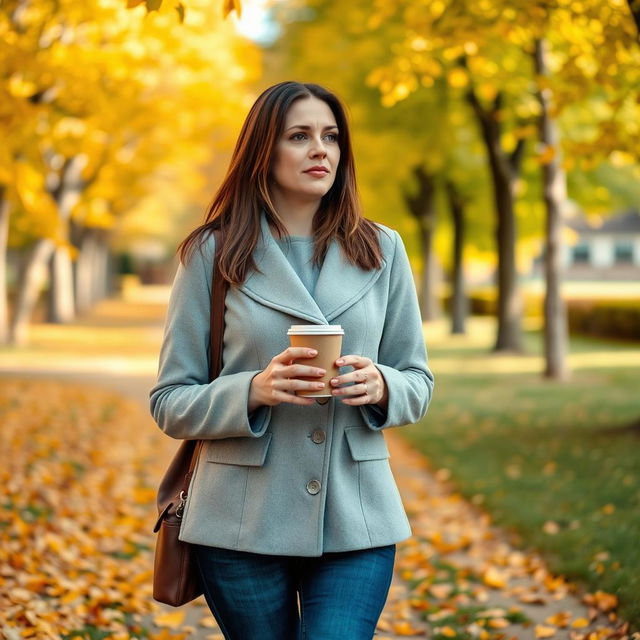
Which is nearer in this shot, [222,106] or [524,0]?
[524,0]

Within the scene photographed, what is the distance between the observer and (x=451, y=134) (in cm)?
2055

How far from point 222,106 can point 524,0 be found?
46.2ft

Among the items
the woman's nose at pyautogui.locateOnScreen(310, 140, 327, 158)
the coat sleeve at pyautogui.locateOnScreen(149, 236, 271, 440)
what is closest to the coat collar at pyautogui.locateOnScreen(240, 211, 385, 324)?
the coat sleeve at pyautogui.locateOnScreen(149, 236, 271, 440)

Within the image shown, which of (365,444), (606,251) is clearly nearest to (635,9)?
(365,444)

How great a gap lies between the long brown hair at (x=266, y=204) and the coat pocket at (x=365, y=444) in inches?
17.4

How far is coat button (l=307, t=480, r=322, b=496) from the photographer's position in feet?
8.59

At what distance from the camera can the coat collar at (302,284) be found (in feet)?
8.70

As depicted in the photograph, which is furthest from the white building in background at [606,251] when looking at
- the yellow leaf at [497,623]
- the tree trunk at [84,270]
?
the yellow leaf at [497,623]

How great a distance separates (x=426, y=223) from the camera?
28156mm

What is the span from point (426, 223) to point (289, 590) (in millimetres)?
25880

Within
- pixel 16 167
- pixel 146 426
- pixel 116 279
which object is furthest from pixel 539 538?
pixel 116 279

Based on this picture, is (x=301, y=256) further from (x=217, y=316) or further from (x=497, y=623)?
(x=497, y=623)

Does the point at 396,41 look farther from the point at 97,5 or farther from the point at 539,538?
the point at 539,538

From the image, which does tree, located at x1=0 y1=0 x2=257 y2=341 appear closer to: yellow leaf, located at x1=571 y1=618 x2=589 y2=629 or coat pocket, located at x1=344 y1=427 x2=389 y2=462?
yellow leaf, located at x1=571 y1=618 x2=589 y2=629
